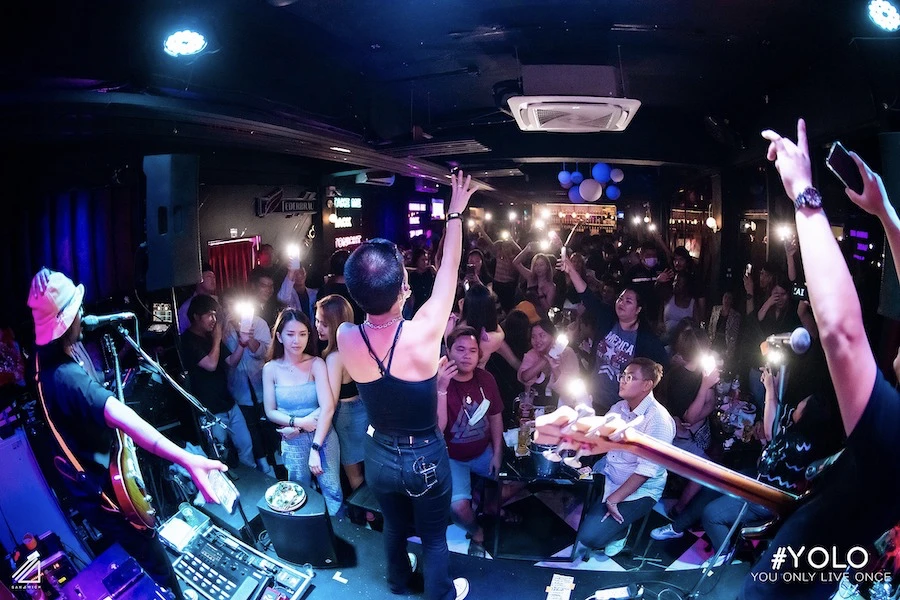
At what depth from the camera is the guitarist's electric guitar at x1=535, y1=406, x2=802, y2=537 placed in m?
1.26

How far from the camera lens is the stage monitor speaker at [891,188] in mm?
2600

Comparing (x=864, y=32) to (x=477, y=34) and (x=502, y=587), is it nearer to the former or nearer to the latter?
(x=477, y=34)

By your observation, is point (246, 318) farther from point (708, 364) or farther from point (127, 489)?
point (708, 364)

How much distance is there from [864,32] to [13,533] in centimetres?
513

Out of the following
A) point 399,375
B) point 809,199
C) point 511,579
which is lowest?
point 511,579

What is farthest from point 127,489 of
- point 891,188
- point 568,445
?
point 891,188

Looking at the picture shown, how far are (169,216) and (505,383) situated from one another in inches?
110

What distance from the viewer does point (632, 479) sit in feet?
8.70

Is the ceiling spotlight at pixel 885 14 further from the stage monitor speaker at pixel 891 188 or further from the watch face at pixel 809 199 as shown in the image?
the watch face at pixel 809 199

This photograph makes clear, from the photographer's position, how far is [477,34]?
10.1 ft

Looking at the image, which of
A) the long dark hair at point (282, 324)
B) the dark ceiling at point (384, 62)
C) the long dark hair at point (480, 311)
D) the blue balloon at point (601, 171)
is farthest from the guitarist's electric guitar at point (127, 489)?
the blue balloon at point (601, 171)

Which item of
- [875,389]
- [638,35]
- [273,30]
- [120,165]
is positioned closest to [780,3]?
[638,35]

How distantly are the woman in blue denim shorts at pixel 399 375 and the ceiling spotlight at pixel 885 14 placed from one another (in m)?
2.48

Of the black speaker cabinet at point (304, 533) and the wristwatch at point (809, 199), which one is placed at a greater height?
the wristwatch at point (809, 199)
